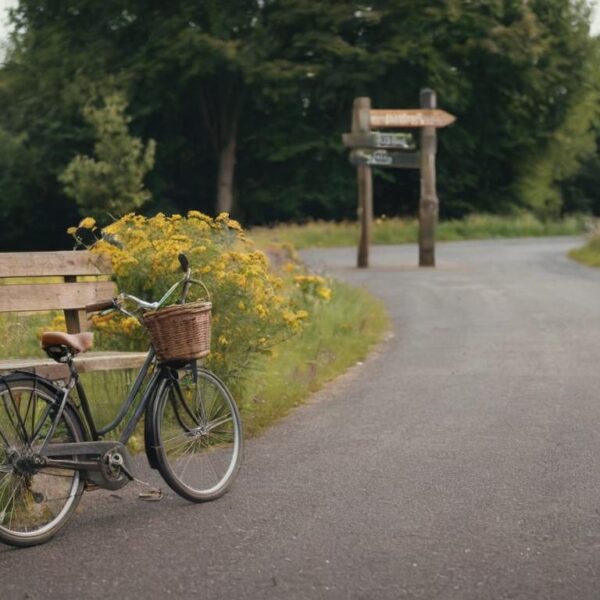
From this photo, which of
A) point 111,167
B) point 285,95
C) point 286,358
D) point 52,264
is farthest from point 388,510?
point 285,95

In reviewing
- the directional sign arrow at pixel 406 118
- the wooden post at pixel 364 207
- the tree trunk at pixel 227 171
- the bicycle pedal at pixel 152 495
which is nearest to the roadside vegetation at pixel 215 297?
the bicycle pedal at pixel 152 495

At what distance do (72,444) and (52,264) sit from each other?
8.58 feet

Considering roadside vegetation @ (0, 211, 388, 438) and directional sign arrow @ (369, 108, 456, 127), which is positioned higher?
directional sign arrow @ (369, 108, 456, 127)

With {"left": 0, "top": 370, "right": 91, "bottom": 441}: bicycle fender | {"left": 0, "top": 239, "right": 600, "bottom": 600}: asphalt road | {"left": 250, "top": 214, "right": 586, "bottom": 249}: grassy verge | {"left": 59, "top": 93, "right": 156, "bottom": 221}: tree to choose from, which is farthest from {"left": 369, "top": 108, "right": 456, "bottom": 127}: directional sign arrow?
{"left": 59, "top": 93, "right": 156, "bottom": 221}: tree

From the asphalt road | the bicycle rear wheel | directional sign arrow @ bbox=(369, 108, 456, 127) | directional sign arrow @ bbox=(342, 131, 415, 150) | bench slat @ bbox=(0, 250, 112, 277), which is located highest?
directional sign arrow @ bbox=(369, 108, 456, 127)

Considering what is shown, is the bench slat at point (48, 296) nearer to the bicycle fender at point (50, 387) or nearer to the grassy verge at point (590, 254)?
the bicycle fender at point (50, 387)

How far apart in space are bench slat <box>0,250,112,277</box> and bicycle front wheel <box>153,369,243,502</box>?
181cm

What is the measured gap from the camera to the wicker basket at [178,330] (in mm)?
6375

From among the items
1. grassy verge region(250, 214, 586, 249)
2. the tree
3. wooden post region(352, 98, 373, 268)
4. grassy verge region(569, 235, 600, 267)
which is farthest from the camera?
the tree

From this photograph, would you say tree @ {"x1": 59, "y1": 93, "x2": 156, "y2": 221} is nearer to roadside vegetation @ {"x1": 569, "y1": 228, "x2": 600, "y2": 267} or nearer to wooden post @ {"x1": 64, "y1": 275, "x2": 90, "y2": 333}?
roadside vegetation @ {"x1": 569, "y1": 228, "x2": 600, "y2": 267}

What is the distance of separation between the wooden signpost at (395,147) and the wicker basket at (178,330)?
Result: 17.6 meters

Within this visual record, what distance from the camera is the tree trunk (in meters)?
51.6

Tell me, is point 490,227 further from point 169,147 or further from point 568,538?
point 568,538

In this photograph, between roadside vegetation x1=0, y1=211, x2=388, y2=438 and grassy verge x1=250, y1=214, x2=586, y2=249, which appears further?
grassy verge x1=250, y1=214, x2=586, y2=249
